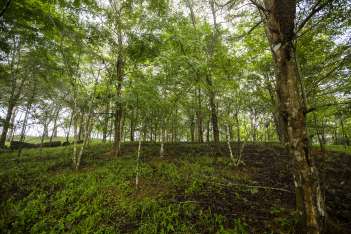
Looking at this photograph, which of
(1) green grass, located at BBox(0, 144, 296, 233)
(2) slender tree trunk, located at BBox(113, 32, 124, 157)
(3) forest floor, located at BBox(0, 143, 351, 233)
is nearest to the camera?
(3) forest floor, located at BBox(0, 143, 351, 233)

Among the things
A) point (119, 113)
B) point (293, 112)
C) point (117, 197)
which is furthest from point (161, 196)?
point (119, 113)

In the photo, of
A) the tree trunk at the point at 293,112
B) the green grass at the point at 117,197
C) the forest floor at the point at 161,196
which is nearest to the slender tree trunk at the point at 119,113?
the forest floor at the point at 161,196

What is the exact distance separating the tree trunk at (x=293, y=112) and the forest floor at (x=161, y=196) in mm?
923

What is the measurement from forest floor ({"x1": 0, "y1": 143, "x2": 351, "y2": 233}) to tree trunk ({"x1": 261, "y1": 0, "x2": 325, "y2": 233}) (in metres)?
0.92

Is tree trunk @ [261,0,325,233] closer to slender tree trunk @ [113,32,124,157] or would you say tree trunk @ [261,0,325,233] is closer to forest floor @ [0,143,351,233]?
forest floor @ [0,143,351,233]

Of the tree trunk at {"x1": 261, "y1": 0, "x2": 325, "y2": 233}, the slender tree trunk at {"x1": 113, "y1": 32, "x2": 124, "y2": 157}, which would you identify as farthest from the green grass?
the tree trunk at {"x1": 261, "y1": 0, "x2": 325, "y2": 233}

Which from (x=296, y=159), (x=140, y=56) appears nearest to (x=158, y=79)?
(x=140, y=56)

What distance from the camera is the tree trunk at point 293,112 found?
8.25 ft

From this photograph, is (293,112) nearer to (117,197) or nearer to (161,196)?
(161,196)

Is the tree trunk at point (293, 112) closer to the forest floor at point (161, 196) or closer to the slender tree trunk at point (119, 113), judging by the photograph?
the forest floor at point (161, 196)

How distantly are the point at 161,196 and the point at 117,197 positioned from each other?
5.16 feet

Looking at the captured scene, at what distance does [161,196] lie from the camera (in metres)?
6.00

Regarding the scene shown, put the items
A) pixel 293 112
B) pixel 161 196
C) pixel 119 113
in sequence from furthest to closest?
pixel 119 113, pixel 161 196, pixel 293 112

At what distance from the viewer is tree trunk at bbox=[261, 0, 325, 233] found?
8.25ft
